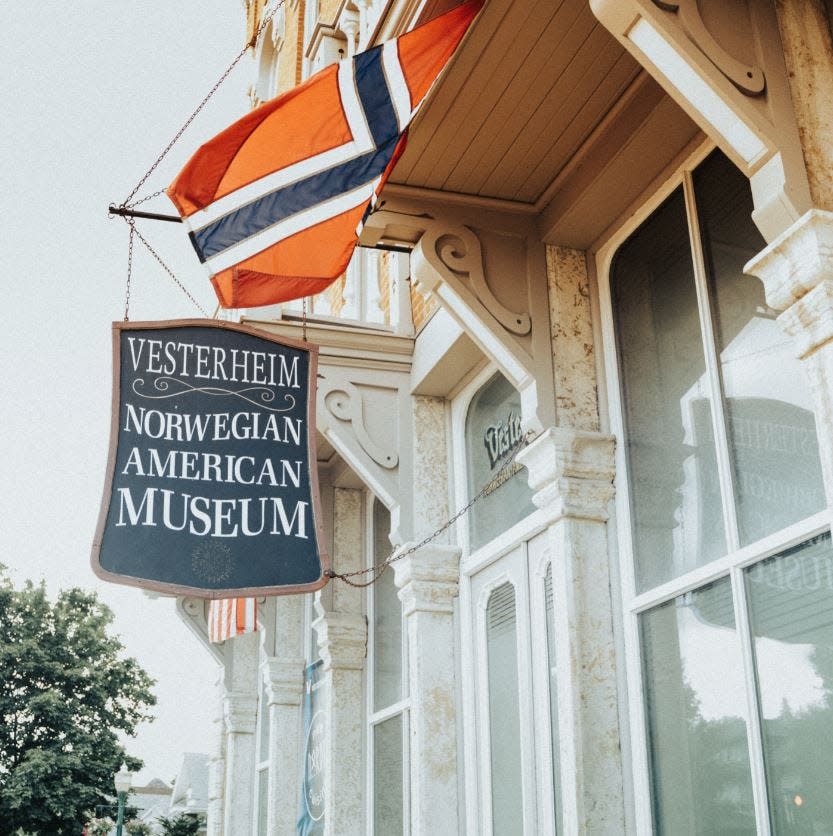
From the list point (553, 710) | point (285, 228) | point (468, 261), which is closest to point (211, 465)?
point (285, 228)

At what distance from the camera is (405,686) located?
7.21 meters

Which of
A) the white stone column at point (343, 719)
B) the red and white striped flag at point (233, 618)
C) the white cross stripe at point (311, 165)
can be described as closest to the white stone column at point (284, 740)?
the red and white striped flag at point (233, 618)

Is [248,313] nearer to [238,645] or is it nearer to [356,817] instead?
[356,817]

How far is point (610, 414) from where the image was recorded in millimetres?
4855

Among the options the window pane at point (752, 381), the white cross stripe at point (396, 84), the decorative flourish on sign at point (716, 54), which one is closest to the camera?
the decorative flourish on sign at point (716, 54)

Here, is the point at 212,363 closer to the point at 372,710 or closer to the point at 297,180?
the point at 297,180

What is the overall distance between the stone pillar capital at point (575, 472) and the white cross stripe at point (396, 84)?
143cm

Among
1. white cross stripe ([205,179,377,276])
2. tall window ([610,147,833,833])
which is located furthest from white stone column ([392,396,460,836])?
white cross stripe ([205,179,377,276])

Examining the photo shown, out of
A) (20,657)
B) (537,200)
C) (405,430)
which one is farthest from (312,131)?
(20,657)

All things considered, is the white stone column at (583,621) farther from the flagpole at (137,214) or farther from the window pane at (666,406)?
the flagpole at (137,214)

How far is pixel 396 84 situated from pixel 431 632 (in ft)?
10.3

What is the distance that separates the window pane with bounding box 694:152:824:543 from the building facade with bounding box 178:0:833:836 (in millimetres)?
12

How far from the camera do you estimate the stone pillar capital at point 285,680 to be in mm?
9297

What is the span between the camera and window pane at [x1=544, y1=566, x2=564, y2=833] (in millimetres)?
5133
